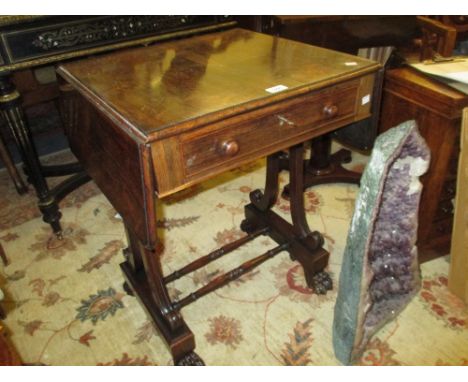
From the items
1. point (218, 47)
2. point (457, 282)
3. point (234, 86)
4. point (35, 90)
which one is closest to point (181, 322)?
point (234, 86)

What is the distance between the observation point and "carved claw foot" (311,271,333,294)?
1551 mm

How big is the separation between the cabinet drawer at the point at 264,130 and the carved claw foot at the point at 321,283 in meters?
0.68

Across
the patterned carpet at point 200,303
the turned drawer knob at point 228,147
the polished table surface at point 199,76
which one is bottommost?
the patterned carpet at point 200,303

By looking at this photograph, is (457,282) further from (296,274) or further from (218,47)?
(218,47)

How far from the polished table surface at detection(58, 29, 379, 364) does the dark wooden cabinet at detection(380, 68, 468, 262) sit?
11.1 inches

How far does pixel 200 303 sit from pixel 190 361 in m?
0.29

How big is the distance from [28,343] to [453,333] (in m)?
1.54

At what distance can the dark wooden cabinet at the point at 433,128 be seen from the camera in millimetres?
1295

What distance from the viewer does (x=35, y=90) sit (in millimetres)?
1805

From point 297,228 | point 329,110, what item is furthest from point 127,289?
point 329,110

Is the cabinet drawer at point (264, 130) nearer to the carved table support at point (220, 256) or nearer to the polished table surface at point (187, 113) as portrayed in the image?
the polished table surface at point (187, 113)

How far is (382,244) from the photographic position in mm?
1192

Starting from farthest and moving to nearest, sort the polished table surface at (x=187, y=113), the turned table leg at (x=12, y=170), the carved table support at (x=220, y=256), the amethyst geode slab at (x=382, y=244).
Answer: the turned table leg at (x=12, y=170), the carved table support at (x=220, y=256), the amethyst geode slab at (x=382, y=244), the polished table surface at (x=187, y=113)

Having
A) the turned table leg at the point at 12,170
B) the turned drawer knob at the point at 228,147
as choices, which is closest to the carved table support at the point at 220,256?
the turned drawer knob at the point at 228,147
